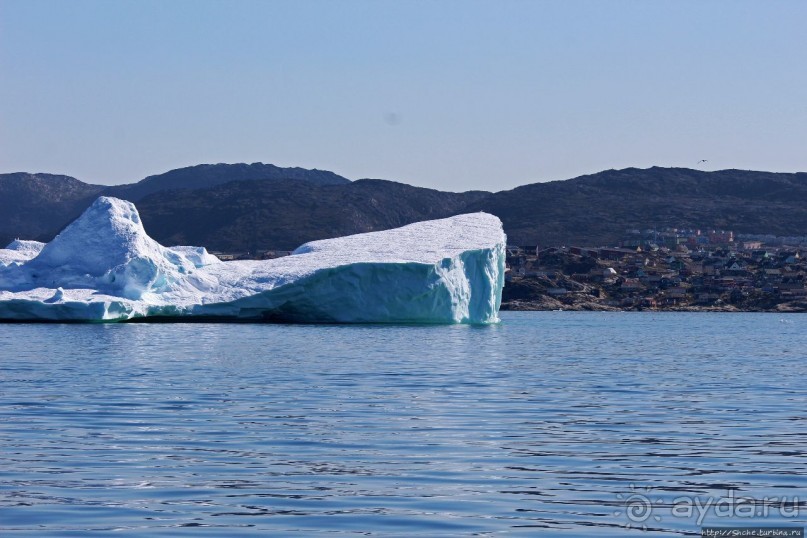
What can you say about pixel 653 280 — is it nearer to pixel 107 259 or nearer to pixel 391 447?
pixel 107 259

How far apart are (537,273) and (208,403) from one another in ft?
342

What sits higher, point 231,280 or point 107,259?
point 107,259

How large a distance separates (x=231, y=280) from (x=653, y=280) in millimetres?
84165

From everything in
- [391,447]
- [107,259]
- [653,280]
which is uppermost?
[653,280]

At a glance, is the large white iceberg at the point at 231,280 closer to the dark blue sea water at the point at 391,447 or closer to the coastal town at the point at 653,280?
the dark blue sea water at the point at 391,447

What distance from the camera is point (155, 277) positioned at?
43.6m

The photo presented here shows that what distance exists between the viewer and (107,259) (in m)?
43.6

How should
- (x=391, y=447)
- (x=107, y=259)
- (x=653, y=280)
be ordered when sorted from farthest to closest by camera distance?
(x=653, y=280) → (x=107, y=259) → (x=391, y=447)

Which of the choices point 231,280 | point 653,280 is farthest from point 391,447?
point 653,280

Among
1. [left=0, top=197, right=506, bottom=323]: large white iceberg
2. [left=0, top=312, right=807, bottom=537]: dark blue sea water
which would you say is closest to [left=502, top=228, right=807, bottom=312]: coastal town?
[left=0, top=197, right=506, bottom=323]: large white iceberg

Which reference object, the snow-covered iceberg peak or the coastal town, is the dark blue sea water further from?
the coastal town

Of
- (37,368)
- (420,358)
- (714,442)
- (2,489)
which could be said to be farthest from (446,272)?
(2,489)

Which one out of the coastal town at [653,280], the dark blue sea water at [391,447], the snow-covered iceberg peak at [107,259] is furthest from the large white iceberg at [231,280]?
the coastal town at [653,280]

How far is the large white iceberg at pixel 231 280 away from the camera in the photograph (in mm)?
42938
